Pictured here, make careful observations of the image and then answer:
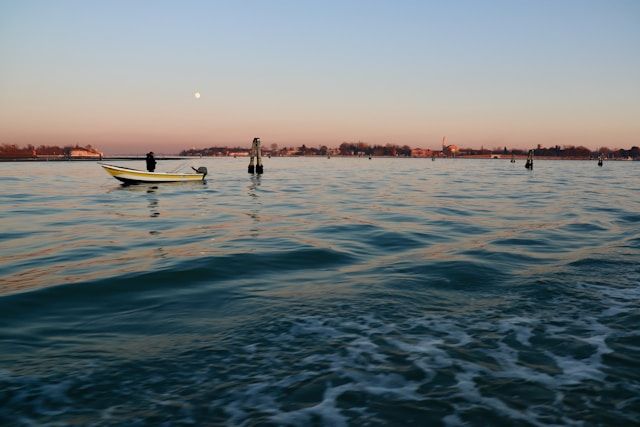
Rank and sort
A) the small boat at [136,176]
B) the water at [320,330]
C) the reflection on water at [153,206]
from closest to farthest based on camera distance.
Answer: the water at [320,330] → the reflection on water at [153,206] → the small boat at [136,176]

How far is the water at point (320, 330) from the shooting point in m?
4.06

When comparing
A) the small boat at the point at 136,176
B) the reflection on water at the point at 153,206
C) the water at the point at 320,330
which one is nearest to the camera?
the water at the point at 320,330

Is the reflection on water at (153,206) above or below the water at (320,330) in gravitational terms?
above

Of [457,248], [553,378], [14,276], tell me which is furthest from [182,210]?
[553,378]

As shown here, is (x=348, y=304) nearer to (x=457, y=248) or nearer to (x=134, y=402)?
(x=134, y=402)

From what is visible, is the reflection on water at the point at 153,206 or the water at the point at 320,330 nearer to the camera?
the water at the point at 320,330

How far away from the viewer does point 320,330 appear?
5918 mm

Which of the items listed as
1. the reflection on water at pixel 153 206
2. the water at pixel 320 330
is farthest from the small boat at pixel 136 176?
the water at pixel 320 330

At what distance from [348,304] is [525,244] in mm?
7510

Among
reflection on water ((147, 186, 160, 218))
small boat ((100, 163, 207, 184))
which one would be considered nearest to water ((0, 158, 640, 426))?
reflection on water ((147, 186, 160, 218))

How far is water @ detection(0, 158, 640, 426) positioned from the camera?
4062 millimetres

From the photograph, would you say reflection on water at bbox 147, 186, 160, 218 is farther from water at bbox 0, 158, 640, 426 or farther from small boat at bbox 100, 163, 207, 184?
small boat at bbox 100, 163, 207, 184

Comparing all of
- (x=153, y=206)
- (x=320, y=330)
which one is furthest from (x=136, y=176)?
(x=320, y=330)

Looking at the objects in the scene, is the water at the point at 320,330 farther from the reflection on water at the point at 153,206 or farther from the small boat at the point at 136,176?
the small boat at the point at 136,176
